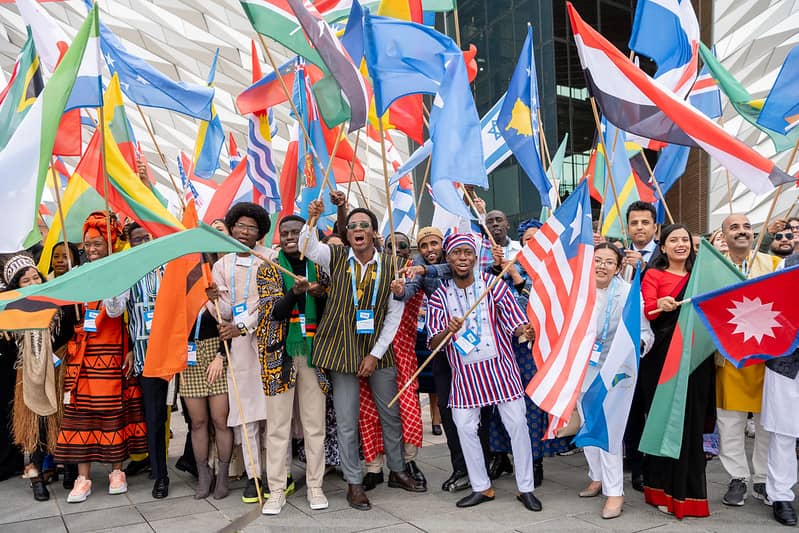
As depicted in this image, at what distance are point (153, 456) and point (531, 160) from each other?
3992mm

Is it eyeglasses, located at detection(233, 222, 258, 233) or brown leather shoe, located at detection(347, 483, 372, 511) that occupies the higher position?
eyeglasses, located at detection(233, 222, 258, 233)

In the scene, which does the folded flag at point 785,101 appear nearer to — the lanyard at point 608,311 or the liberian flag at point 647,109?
the liberian flag at point 647,109

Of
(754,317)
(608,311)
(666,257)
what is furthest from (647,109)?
(754,317)

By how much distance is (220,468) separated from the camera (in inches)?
203

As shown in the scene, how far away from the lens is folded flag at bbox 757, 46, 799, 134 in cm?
466

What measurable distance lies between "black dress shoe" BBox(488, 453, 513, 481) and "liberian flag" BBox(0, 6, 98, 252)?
3.80 meters

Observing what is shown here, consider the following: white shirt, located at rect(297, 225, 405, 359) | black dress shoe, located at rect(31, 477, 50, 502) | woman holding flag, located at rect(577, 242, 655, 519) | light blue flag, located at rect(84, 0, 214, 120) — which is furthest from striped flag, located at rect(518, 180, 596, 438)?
black dress shoe, located at rect(31, 477, 50, 502)

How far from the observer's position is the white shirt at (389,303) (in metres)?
4.74

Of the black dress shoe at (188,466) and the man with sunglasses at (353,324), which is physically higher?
the man with sunglasses at (353,324)

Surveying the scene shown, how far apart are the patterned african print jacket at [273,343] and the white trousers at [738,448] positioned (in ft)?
9.38

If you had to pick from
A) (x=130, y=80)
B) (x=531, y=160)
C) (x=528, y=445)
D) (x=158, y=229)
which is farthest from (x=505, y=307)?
(x=130, y=80)

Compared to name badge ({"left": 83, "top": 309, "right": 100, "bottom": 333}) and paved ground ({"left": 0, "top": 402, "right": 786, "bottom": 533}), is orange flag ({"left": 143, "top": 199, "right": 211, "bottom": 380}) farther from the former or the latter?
paved ground ({"left": 0, "top": 402, "right": 786, "bottom": 533})

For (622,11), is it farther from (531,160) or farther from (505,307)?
(505,307)

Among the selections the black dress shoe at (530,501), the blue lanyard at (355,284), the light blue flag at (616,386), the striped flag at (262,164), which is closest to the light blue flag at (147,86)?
the striped flag at (262,164)
